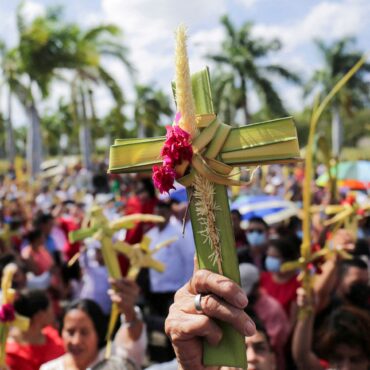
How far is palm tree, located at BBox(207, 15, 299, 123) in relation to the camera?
2497 centimetres

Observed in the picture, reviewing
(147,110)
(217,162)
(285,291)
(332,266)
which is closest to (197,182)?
(217,162)

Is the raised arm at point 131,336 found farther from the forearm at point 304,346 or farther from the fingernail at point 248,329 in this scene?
the fingernail at point 248,329

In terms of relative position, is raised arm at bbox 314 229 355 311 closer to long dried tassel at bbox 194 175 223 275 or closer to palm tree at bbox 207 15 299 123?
long dried tassel at bbox 194 175 223 275

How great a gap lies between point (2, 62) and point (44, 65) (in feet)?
12.5

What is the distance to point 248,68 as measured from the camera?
25312 mm

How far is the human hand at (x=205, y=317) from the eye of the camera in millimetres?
1124

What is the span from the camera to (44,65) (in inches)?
640

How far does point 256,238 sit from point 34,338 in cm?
246

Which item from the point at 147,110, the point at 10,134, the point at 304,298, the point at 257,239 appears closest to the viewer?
the point at 304,298

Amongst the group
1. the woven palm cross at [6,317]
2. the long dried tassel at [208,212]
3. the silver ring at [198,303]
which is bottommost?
the woven palm cross at [6,317]

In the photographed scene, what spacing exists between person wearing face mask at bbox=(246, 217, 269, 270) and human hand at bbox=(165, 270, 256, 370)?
11.4 feet

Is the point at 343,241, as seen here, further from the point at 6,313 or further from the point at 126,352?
the point at 6,313

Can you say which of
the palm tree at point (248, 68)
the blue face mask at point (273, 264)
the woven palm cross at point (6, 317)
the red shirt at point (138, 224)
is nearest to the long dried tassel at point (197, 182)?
the woven palm cross at point (6, 317)

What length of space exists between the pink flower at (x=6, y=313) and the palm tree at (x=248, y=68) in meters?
23.1
